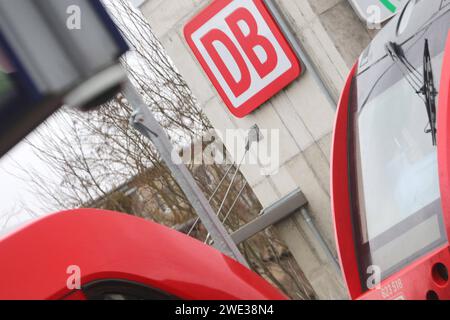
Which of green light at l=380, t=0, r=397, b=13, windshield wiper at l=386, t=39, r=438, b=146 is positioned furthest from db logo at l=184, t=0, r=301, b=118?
windshield wiper at l=386, t=39, r=438, b=146

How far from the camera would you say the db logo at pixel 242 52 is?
11.7 meters

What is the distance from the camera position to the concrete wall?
11.2 m

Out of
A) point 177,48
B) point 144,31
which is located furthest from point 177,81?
point 177,48

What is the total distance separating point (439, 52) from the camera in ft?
14.6

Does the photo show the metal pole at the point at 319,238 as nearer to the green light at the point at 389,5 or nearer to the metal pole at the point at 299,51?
the metal pole at the point at 299,51

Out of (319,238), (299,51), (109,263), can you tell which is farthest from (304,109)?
(109,263)

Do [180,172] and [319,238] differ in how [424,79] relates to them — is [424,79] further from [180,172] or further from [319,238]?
[319,238]

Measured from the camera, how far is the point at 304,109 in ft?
38.9

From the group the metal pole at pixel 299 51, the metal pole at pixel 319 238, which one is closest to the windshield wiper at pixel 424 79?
the metal pole at pixel 299 51

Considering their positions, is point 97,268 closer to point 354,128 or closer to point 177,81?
point 354,128

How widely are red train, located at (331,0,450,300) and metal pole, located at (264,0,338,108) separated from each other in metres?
5.78

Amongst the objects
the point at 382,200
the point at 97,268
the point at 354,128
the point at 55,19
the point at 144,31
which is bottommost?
the point at 382,200

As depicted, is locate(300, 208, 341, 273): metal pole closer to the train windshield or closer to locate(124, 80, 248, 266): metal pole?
locate(124, 80, 248, 266): metal pole
